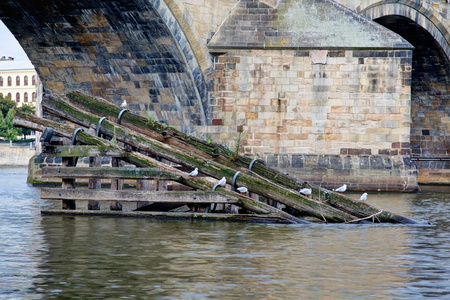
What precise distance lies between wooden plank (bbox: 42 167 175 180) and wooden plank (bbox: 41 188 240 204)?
22 centimetres

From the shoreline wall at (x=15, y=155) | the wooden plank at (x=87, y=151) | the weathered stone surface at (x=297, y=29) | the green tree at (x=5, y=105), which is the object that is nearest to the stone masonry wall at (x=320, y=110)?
the weathered stone surface at (x=297, y=29)

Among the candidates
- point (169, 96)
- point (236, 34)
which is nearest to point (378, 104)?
point (236, 34)

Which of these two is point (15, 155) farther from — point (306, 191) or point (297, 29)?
point (306, 191)

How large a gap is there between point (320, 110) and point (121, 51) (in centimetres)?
521

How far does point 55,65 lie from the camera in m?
24.7

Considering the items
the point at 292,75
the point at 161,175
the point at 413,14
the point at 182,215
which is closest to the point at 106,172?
the point at 161,175

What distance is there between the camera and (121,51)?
22922 millimetres

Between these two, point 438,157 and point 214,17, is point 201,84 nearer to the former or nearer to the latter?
point 214,17

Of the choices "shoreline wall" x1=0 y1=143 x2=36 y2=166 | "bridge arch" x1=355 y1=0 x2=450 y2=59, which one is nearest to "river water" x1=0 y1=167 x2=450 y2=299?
"bridge arch" x1=355 y1=0 x2=450 y2=59

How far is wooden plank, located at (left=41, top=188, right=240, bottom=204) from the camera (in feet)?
39.7

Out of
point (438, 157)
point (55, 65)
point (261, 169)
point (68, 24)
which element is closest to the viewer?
point (261, 169)

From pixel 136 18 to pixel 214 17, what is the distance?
1776 millimetres

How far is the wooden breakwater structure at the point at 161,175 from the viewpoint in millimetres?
12312

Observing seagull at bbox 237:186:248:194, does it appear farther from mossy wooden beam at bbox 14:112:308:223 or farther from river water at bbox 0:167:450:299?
river water at bbox 0:167:450:299
